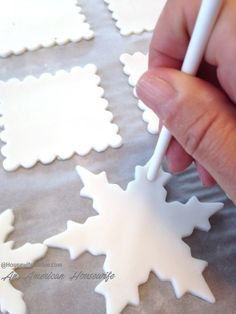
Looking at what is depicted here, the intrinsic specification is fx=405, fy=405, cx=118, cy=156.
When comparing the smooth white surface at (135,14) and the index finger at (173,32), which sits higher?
the index finger at (173,32)

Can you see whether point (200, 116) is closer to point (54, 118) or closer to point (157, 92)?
point (157, 92)

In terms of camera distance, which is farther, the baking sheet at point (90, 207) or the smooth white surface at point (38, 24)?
the smooth white surface at point (38, 24)

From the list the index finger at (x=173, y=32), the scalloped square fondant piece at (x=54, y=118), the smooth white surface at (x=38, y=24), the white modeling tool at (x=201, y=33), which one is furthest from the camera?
the smooth white surface at (x=38, y=24)

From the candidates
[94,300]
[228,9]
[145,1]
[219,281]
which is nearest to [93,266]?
[94,300]

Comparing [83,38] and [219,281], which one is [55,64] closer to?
[83,38]

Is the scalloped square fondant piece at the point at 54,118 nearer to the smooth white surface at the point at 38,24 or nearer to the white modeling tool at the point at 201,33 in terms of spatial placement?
the smooth white surface at the point at 38,24

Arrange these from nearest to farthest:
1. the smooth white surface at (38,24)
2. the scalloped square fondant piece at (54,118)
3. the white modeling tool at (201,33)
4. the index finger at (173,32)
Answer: the white modeling tool at (201,33) < the index finger at (173,32) < the scalloped square fondant piece at (54,118) < the smooth white surface at (38,24)

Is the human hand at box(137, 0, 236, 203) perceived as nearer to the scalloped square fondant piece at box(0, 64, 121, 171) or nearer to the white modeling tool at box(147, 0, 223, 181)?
the white modeling tool at box(147, 0, 223, 181)

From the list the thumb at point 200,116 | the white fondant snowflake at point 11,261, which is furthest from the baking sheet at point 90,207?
the thumb at point 200,116
